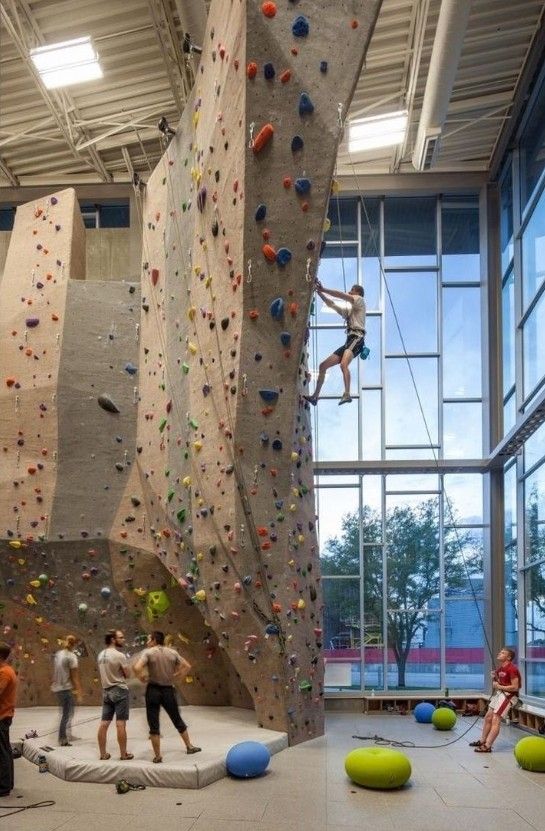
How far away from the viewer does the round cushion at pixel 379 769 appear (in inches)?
263

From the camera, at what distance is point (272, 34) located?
775 centimetres

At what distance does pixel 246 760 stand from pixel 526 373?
302 inches

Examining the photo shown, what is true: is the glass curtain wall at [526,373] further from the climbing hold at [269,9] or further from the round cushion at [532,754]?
the climbing hold at [269,9]

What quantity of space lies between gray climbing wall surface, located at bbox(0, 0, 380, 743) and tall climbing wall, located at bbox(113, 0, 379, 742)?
0.8 inches

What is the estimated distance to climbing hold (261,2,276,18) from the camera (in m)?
7.66

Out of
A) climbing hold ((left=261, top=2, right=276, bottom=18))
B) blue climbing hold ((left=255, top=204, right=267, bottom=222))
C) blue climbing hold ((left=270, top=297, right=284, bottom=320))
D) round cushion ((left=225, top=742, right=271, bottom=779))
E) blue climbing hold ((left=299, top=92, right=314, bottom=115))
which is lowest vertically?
round cushion ((left=225, top=742, right=271, bottom=779))

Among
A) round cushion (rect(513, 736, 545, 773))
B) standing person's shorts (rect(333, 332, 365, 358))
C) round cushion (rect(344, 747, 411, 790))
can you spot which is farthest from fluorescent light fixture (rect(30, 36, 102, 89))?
round cushion (rect(513, 736, 545, 773))

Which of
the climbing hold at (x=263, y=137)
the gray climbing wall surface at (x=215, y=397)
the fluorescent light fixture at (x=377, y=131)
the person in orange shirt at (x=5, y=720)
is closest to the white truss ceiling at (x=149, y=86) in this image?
the fluorescent light fixture at (x=377, y=131)

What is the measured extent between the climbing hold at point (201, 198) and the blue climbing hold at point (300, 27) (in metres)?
1.92

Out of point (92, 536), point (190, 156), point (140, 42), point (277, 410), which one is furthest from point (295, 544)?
point (140, 42)

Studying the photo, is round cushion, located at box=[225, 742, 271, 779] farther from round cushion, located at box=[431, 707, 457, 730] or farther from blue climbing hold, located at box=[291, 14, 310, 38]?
blue climbing hold, located at box=[291, 14, 310, 38]

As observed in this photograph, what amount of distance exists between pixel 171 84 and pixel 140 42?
719mm

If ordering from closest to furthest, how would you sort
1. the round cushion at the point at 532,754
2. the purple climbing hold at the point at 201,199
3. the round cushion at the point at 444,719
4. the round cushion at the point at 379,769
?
1. the round cushion at the point at 379,769
2. the round cushion at the point at 532,754
3. the purple climbing hold at the point at 201,199
4. the round cushion at the point at 444,719

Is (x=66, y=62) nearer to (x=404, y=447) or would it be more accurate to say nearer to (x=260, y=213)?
(x=260, y=213)
